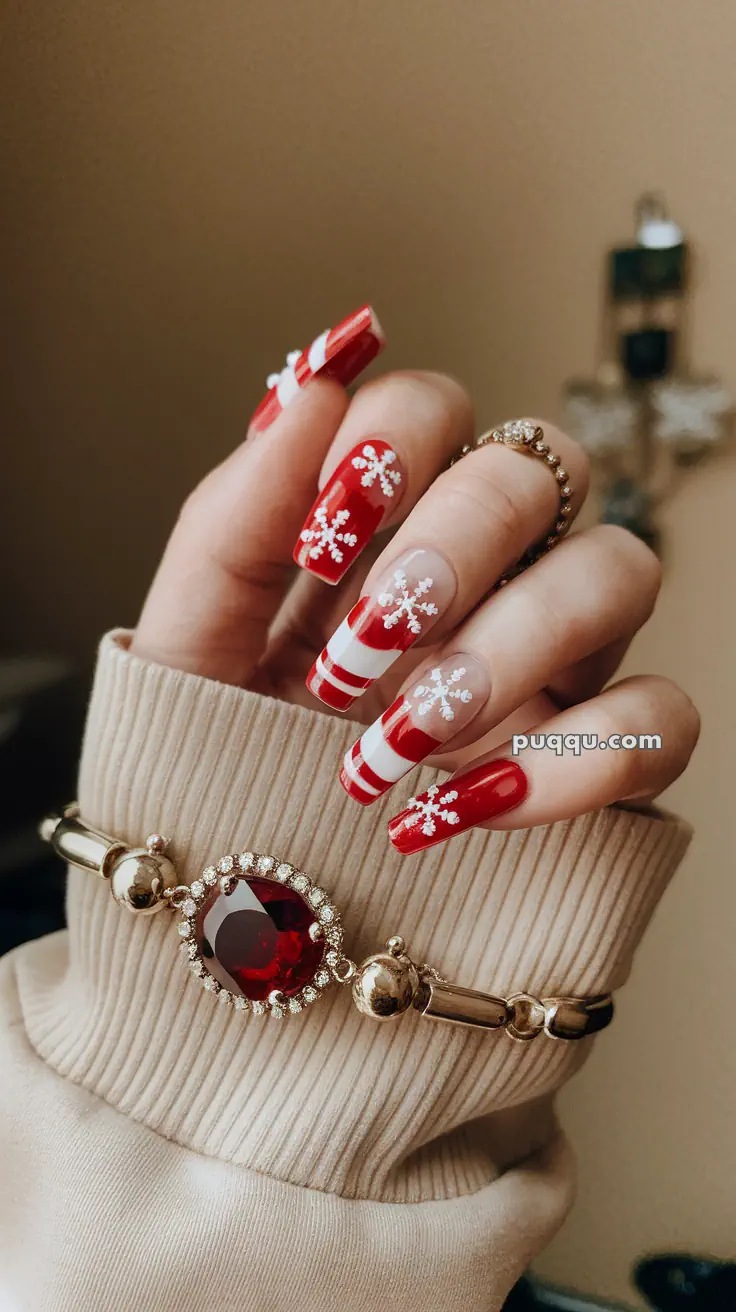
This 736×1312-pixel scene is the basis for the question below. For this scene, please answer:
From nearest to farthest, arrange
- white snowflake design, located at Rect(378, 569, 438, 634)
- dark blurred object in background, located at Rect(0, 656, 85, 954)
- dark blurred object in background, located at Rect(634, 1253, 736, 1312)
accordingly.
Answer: white snowflake design, located at Rect(378, 569, 438, 634) → dark blurred object in background, located at Rect(634, 1253, 736, 1312) → dark blurred object in background, located at Rect(0, 656, 85, 954)

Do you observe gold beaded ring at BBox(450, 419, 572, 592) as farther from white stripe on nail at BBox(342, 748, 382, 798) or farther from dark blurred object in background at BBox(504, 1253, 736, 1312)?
dark blurred object in background at BBox(504, 1253, 736, 1312)

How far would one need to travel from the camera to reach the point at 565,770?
36 cm

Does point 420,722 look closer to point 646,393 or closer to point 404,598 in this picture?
point 404,598

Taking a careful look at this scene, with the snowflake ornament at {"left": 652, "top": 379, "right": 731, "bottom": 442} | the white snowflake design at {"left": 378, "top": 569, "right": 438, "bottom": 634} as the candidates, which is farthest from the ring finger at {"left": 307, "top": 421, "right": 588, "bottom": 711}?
the snowflake ornament at {"left": 652, "top": 379, "right": 731, "bottom": 442}

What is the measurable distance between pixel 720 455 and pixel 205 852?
0.37 metres

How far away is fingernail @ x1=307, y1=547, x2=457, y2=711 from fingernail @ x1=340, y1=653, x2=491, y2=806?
0.06 ft

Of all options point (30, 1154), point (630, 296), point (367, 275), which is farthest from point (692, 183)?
point (30, 1154)

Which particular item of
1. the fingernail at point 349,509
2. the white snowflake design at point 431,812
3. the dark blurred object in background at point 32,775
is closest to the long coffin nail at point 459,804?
the white snowflake design at point 431,812

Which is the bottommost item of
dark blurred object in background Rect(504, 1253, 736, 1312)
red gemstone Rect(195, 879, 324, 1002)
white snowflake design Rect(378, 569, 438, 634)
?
dark blurred object in background Rect(504, 1253, 736, 1312)

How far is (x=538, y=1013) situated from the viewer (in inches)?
16.3

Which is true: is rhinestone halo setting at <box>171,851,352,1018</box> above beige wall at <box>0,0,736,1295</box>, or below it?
below

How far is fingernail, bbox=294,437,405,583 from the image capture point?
0.37 metres

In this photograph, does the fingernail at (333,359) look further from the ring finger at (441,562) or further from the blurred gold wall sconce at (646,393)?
the blurred gold wall sconce at (646,393)

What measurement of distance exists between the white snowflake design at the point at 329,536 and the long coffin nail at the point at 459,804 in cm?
11
